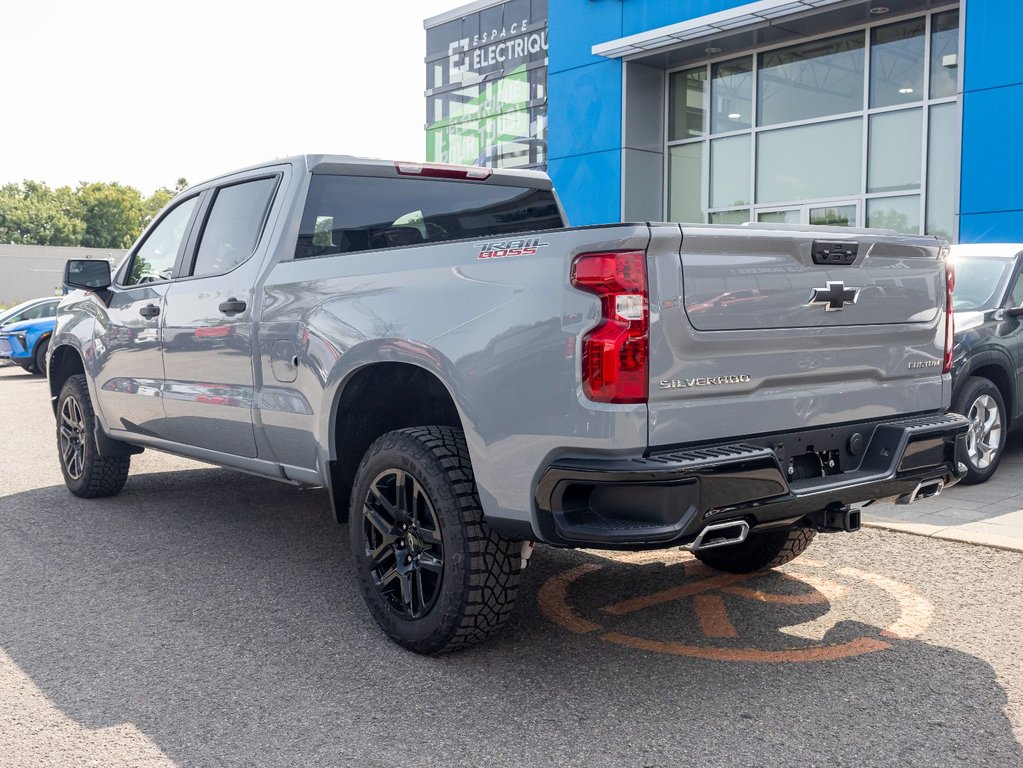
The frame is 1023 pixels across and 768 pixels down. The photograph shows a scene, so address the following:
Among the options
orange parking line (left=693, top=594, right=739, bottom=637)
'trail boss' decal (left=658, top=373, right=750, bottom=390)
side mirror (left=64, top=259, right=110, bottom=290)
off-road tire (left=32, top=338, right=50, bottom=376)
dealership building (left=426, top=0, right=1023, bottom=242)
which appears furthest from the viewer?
off-road tire (left=32, top=338, right=50, bottom=376)

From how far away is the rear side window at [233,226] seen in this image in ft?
17.0

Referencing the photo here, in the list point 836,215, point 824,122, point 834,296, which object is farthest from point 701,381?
point 824,122

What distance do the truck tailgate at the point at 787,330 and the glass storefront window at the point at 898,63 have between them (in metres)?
12.2

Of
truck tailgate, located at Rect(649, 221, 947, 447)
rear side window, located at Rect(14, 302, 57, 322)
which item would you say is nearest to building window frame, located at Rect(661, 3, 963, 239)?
truck tailgate, located at Rect(649, 221, 947, 447)

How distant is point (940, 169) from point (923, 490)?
12.2m

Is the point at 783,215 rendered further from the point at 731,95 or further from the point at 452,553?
the point at 452,553

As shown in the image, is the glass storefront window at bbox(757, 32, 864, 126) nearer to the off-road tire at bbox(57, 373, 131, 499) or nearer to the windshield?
the windshield

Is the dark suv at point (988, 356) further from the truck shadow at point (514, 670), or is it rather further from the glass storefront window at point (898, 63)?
the glass storefront window at point (898, 63)

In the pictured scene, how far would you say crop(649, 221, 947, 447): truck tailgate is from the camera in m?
3.31

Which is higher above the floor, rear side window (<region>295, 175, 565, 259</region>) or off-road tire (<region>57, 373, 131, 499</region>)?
rear side window (<region>295, 175, 565, 259</region>)

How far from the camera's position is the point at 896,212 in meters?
15.3

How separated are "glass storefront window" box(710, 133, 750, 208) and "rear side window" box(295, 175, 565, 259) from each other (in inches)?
489

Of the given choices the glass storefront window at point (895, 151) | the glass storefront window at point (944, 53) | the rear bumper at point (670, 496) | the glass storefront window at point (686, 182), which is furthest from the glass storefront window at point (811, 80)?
the rear bumper at point (670, 496)

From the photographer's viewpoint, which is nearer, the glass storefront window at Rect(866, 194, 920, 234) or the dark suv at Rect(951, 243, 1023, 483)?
the dark suv at Rect(951, 243, 1023, 483)
